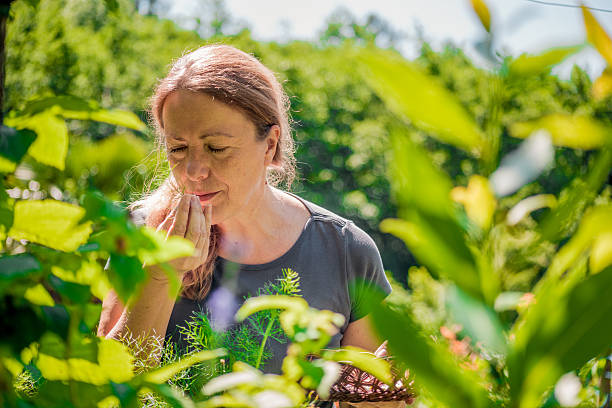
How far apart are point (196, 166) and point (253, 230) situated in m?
0.53

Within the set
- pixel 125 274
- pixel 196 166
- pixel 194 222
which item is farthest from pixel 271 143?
pixel 125 274

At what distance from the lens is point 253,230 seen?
6.97ft

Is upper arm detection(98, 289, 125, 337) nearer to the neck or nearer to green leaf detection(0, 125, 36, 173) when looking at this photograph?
the neck

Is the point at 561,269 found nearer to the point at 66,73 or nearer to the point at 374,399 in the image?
the point at 374,399

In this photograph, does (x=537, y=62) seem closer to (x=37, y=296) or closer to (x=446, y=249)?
(x=446, y=249)

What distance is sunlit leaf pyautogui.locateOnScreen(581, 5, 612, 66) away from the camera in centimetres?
36

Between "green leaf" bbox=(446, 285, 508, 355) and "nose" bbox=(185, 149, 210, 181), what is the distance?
1.40 metres

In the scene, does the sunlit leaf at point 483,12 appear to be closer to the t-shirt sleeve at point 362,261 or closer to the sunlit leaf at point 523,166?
the sunlit leaf at point 523,166

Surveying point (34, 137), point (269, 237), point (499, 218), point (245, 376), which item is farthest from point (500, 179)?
point (269, 237)

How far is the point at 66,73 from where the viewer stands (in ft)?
23.0

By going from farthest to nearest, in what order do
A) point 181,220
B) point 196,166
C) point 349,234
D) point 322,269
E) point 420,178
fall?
1. point 349,234
2. point 322,269
3. point 196,166
4. point 181,220
5. point 420,178

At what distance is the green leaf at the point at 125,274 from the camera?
1.25 ft

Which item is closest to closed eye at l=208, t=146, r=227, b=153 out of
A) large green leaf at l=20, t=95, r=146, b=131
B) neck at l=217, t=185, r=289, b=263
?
neck at l=217, t=185, r=289, b=263

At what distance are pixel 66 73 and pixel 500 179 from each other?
762 cm
